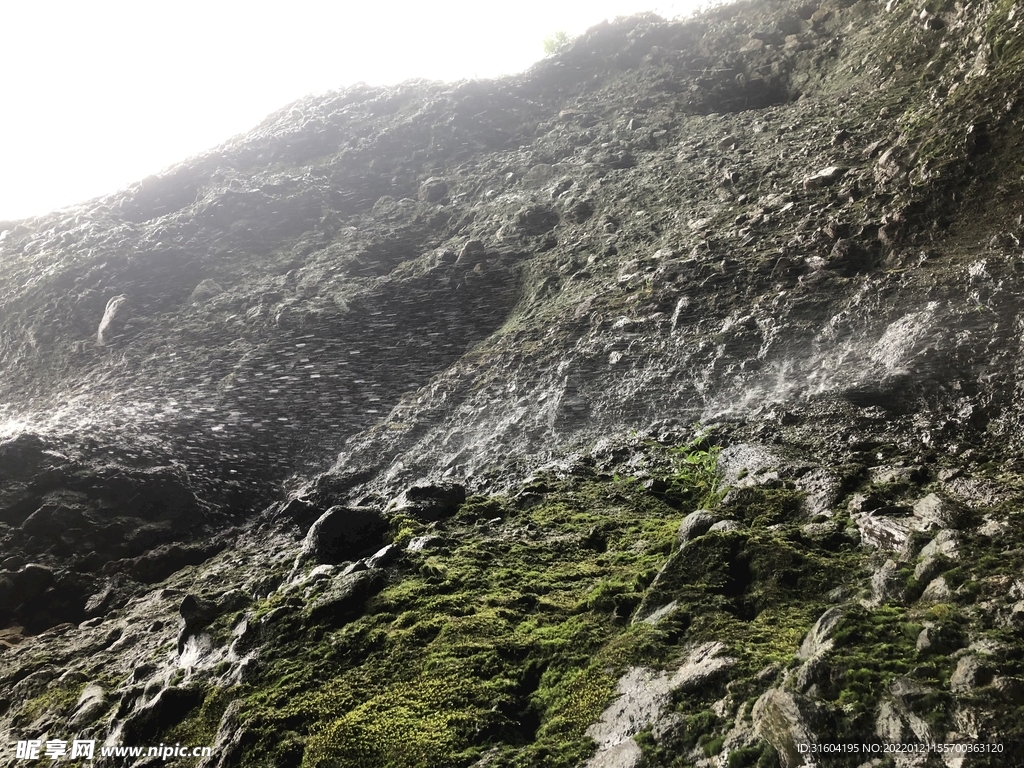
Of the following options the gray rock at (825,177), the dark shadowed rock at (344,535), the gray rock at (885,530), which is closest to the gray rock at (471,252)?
the gray rock at (825,177)

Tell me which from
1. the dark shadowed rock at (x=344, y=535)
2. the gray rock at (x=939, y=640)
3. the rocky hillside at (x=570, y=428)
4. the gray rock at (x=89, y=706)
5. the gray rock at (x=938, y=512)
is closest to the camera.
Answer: the gray rock at (x=939, y=640)

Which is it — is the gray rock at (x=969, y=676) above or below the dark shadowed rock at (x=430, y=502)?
above

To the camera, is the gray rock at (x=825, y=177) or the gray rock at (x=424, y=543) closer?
the gray rock at (x=424, y=543)

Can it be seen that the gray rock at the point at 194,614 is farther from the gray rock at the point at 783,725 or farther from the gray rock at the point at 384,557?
the gray rock at the point at 783,725

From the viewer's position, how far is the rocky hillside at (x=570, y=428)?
3.50 meters

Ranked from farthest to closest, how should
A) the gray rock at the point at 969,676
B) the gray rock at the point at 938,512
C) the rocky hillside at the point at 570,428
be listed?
1. the gray rock at the point at 938,512
2. the rocky hillside at the point at 570,428
3. the gray rock at the point at 969,676

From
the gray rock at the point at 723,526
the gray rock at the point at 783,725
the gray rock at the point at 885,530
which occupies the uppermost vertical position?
the gray rock at the point at 783,725

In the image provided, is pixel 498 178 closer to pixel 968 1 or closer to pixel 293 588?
pixel 968 1

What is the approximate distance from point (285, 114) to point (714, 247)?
52.0 ft

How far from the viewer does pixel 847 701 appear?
8.85 ft

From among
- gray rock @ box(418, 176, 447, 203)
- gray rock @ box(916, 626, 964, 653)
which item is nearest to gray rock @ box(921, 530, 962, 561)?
gray rock @ box(916, 626, 964, 653)

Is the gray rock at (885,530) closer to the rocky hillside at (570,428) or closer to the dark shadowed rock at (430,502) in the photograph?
the rocky hillside at (570,428)

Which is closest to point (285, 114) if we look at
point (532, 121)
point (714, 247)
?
point (532, 121)

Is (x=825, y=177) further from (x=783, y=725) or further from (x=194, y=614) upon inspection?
(x=194, y=614)
